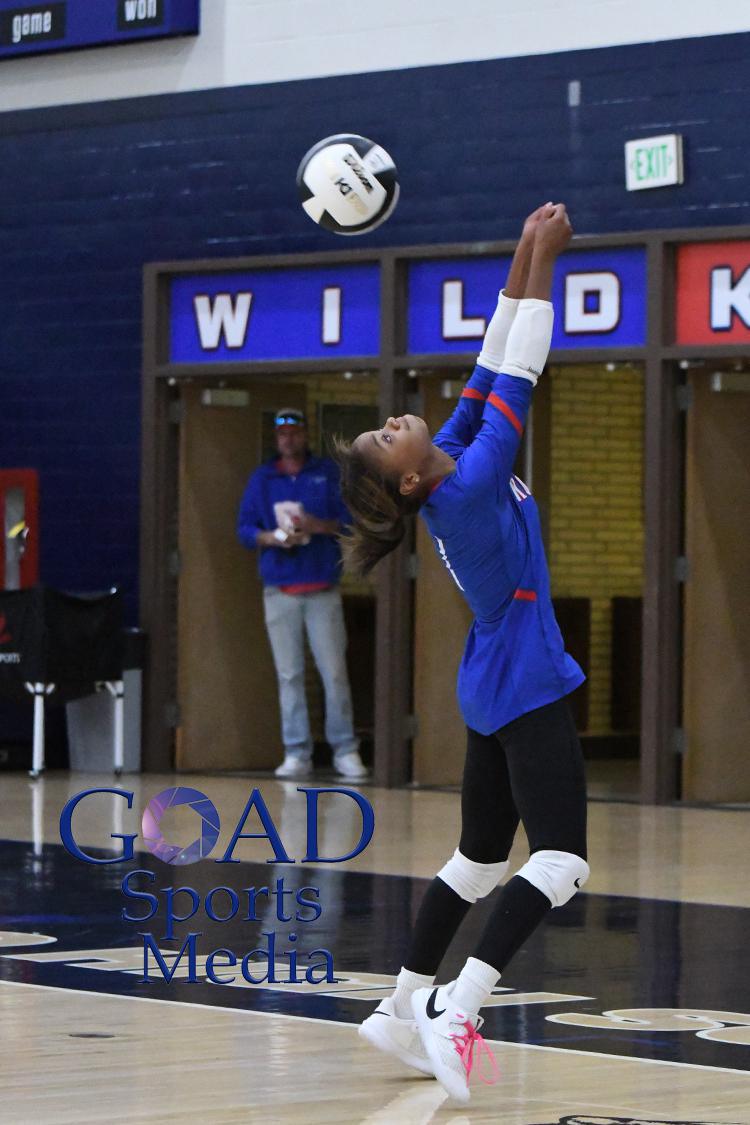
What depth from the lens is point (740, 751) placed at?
41.2 ft

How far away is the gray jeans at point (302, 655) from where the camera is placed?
1351 cm

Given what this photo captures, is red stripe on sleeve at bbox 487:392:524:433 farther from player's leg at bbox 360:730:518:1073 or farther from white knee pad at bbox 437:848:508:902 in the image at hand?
white knee pad at bbox 437:848:508:902

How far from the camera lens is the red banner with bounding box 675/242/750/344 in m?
12.0

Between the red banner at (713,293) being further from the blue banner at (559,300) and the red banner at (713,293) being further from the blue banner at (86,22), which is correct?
the blue banner at (86,22)

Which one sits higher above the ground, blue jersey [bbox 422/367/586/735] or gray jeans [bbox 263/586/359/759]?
blue jersey [bbox 422/367/586/735]

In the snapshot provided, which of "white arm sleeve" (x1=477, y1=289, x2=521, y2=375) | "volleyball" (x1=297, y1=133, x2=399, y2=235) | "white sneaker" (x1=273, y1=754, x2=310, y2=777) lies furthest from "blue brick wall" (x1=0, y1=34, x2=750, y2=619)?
"white arm sleeve" (x1=477, y1=289, x2=521, y2=375)

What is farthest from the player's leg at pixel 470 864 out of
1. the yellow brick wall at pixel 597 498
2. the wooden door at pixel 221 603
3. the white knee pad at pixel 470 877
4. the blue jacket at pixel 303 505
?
the yellow brick wall at pixel 597 498

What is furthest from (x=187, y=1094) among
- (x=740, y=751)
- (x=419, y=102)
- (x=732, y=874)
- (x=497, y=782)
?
(x=419, y=102)

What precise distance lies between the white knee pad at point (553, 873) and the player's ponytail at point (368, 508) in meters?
0.79

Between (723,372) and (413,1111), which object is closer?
(413,1111)

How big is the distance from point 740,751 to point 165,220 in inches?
192

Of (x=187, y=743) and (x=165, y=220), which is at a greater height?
(x=165, y=220)

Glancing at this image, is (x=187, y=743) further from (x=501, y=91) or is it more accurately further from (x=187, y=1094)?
(x=187, y=1094)

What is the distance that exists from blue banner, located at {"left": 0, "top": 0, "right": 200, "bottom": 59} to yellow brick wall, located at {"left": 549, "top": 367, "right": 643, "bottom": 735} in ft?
12.6
